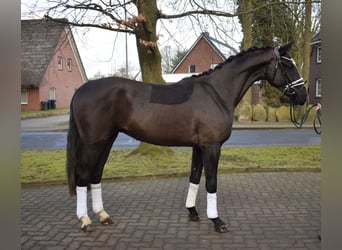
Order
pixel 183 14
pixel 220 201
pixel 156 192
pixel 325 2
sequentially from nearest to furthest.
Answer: pixel 325 2 → pixel 220 201 → pixel 156 192 → pixel 183 14

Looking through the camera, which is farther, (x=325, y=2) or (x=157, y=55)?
(x=157, y=55)

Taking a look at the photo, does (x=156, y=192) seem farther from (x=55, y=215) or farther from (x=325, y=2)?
(x=325, y=2)

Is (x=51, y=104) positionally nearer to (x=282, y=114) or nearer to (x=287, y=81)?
(x=282, y=114)

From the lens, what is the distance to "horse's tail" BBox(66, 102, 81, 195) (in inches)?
172

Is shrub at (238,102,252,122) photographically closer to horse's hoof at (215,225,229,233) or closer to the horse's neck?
the horse's neck

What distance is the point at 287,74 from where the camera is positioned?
4.31 metres

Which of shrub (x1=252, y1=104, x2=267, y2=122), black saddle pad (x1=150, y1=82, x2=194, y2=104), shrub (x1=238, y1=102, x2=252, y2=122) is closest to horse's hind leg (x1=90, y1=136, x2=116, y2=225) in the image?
black saddle pad (x1=150, y1=82, x2=194, y2=104)

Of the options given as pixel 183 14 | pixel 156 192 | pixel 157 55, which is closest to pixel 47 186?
pixel 156 192

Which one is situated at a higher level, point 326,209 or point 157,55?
point 157,55

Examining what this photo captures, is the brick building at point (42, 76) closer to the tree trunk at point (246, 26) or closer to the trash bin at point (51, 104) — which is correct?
the trash bin at point (51, 104)

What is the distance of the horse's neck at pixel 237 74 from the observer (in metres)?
4.36

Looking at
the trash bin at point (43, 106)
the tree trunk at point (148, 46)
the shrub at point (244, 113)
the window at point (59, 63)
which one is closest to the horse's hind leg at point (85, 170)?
the tree trunk at point (148, 46)

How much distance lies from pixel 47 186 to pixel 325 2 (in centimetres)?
612

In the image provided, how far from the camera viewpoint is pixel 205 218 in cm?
474
